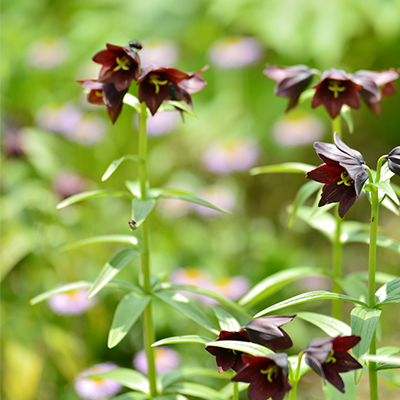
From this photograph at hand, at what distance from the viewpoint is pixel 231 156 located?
1.59 m

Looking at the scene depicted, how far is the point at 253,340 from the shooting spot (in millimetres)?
527

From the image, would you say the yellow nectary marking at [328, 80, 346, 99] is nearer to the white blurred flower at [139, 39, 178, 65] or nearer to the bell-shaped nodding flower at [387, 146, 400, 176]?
the bell-shaped nodding flower at [387, 146, 400, 176]

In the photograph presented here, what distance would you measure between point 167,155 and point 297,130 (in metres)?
0.57

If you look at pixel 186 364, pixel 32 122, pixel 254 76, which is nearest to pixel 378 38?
pixel 254 76

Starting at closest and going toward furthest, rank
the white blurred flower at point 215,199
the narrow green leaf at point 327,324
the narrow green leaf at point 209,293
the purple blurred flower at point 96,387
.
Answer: the narrow green leaf at point 327,324 < the narrow green leaf at point 209,293 < the purple blurred flower at point 96,387 < the white blurred flower at point 215,199

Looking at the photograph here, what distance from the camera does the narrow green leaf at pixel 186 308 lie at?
0.64 meters

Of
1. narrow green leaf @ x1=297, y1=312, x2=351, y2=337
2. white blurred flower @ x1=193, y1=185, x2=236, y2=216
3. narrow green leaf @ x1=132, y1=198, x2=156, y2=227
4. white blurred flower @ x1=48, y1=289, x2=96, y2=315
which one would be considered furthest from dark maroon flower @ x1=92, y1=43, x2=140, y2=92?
white blurred flower @ x1=193, y1=185, x2=236, y2=216

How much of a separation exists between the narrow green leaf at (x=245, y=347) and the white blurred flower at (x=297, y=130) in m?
1.29

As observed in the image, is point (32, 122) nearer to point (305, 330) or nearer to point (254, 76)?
point (254, 76)

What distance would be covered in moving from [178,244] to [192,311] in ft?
3.28

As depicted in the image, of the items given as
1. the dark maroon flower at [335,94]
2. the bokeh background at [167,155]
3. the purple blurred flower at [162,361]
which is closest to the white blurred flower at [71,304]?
the bokeh background at [167,155]

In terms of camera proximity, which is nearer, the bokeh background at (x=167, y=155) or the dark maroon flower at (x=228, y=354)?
the dark maroon flower at (x=228, y=354)

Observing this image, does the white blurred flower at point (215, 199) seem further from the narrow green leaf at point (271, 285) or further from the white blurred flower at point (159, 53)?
the narrow green leaf at point (271, 285)

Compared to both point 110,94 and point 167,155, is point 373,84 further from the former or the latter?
point 167,155
